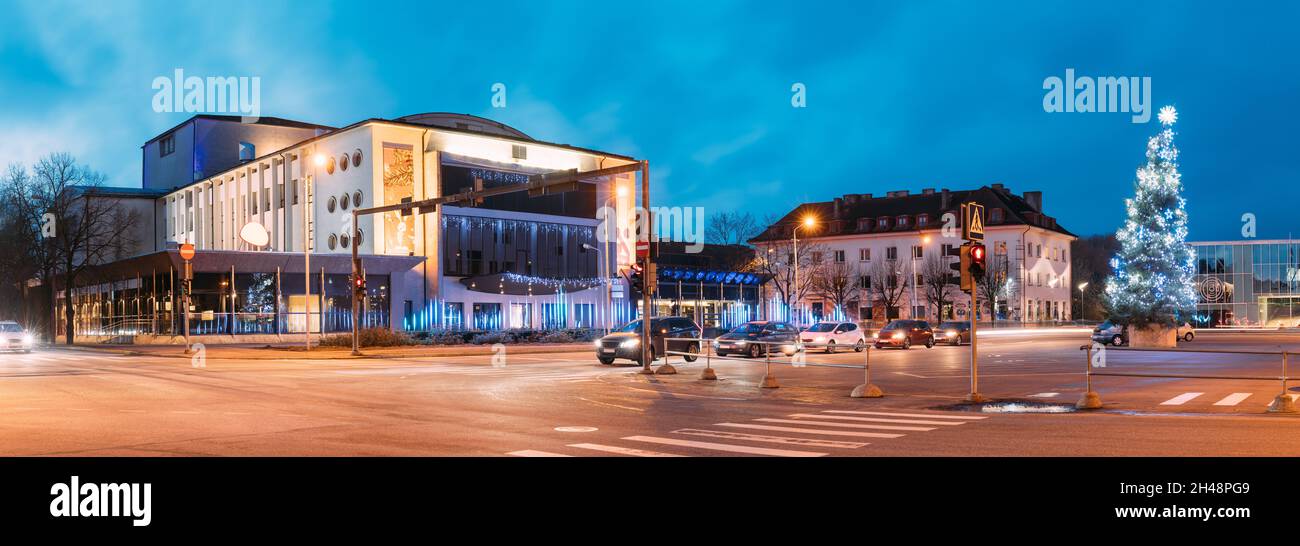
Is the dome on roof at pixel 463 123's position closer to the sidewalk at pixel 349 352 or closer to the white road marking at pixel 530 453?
the sidewalk at pixel 349 352

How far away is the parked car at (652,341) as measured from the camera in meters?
31.4

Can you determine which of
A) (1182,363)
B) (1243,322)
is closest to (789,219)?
(1243,322)

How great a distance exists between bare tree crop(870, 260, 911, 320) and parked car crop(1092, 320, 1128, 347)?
125 feet

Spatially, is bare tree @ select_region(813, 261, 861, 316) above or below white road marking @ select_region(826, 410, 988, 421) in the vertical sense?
above

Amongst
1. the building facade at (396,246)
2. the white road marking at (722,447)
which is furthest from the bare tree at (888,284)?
the white road marking at (722,447)

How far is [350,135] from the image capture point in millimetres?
61938

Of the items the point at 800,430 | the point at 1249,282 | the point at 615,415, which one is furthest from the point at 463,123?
the point at 1249,282

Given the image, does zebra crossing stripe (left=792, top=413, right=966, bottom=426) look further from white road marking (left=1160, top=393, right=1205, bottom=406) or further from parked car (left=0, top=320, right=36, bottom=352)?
parked car (left=0, top=320, right=36, bottom=352)

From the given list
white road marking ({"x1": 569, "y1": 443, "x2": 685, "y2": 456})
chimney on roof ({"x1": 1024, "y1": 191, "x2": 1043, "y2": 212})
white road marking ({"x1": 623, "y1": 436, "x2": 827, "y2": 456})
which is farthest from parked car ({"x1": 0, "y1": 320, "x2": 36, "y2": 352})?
chimney on roof ({"x1": 1024, "y1": 191, "x2": 1043, "y2": 212})

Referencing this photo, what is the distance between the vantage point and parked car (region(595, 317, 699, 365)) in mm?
31375

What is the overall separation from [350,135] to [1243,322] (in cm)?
8421

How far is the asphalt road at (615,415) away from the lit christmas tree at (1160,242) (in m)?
18.4

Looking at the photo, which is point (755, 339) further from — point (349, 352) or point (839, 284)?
Result: point (839, 284)
